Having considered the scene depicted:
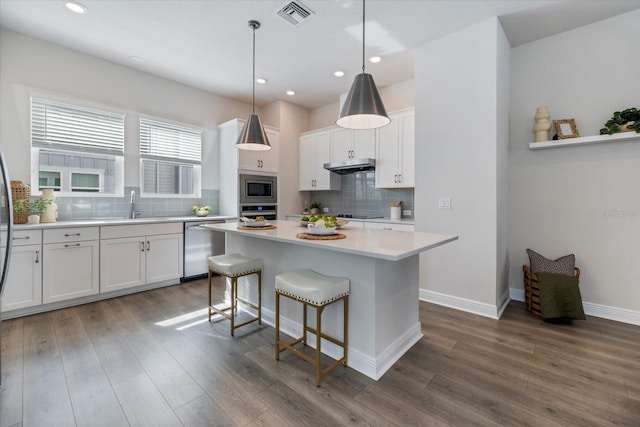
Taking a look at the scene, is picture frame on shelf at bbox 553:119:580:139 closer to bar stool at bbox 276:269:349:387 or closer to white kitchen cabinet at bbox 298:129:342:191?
bar stool at bbox 276:269:349:387

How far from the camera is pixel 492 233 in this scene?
2.74m

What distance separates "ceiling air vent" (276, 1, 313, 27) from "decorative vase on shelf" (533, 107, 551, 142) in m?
2.52

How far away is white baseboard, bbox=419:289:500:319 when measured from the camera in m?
2.78

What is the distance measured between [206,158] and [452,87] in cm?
361

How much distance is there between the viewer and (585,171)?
2850 mm

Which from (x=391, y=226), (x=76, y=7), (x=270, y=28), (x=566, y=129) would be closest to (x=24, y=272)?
(x=76, y=7)

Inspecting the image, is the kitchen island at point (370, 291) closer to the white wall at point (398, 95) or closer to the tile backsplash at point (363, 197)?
the tile backsplash at point (363, 197)

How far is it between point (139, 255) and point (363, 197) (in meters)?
3.23

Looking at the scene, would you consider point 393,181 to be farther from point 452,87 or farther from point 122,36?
point 122,36

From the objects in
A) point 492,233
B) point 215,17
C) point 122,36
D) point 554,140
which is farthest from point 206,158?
point 554,140

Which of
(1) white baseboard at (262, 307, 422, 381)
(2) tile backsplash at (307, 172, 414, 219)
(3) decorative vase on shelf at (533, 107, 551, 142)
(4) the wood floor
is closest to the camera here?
(4) the wood floor

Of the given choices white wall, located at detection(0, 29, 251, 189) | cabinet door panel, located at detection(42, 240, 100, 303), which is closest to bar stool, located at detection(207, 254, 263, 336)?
cabinet door panel, located at detection(42, 240, 100, 303)

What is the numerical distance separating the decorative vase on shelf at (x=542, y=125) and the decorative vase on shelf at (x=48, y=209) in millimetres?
5175

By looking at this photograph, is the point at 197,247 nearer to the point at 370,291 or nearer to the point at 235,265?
the point at 235,265
